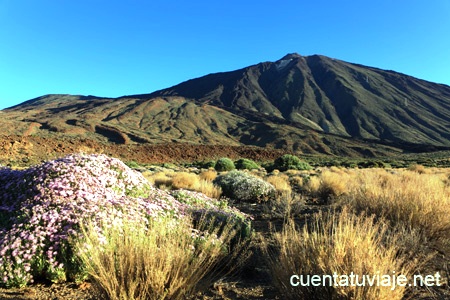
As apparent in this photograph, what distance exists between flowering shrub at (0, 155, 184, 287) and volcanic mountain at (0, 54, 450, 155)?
58691mm

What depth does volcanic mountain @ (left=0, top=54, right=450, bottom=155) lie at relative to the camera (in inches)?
3558

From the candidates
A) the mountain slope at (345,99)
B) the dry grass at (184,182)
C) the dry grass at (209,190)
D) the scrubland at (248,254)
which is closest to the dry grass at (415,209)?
the scrubland at (248,254)

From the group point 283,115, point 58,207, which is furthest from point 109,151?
point 283,115

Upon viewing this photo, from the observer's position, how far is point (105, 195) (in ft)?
19.0

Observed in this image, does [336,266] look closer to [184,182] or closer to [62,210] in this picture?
[62,210]

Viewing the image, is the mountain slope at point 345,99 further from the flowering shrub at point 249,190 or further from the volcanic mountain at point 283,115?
the flowering shrub at point 249,190

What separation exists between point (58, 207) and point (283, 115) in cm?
15095

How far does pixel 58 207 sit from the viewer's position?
4926mm

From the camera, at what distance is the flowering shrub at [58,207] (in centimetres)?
412

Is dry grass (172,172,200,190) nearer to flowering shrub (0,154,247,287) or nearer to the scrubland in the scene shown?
flowering shrub (0,154,247,287)

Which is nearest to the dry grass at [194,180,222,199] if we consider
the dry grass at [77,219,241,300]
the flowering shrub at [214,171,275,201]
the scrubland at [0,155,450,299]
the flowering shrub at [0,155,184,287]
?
the flowering shrub at [214,171,275,201]

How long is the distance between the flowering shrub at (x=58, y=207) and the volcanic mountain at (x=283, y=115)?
5869 cm

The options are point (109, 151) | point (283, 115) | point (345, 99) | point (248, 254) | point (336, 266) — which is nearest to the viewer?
point (336, 266)

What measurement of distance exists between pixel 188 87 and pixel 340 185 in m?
191
